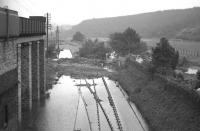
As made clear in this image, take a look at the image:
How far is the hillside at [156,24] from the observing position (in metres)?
101

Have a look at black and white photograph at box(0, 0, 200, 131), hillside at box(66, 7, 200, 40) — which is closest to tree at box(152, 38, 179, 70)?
black and white photograph at box(0, 0, 200, 131)

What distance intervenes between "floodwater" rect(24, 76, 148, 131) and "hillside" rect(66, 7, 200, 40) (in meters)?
65.8

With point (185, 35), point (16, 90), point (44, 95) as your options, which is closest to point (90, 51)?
point (44, 95)

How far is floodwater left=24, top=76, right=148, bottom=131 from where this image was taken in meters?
14.1

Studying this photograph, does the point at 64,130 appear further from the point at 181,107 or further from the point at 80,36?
the point at 80,36

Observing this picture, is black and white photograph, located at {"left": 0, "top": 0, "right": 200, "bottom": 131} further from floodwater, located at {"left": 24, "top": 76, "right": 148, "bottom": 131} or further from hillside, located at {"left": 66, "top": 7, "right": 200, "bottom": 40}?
hillside, located at {"left": 66, "top": 7, "right": 200, "bottom": 40}

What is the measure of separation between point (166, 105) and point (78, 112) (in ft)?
16.1

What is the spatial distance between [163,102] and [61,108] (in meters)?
5.97

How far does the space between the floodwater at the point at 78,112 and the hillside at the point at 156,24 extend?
65.8 meters

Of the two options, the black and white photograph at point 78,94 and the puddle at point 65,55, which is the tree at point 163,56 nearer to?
the black and white photograph at point 78,94

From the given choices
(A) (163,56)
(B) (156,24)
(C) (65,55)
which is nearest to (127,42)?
(C) (65,55)

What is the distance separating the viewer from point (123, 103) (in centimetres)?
1944

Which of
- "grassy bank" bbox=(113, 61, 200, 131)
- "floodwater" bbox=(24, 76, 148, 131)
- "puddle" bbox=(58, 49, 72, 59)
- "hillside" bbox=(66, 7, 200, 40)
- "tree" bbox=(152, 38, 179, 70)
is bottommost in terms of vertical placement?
"puddle" bbox=(58, 49, 72, 59)

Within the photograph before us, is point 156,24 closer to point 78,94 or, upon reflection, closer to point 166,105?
point 78,94
